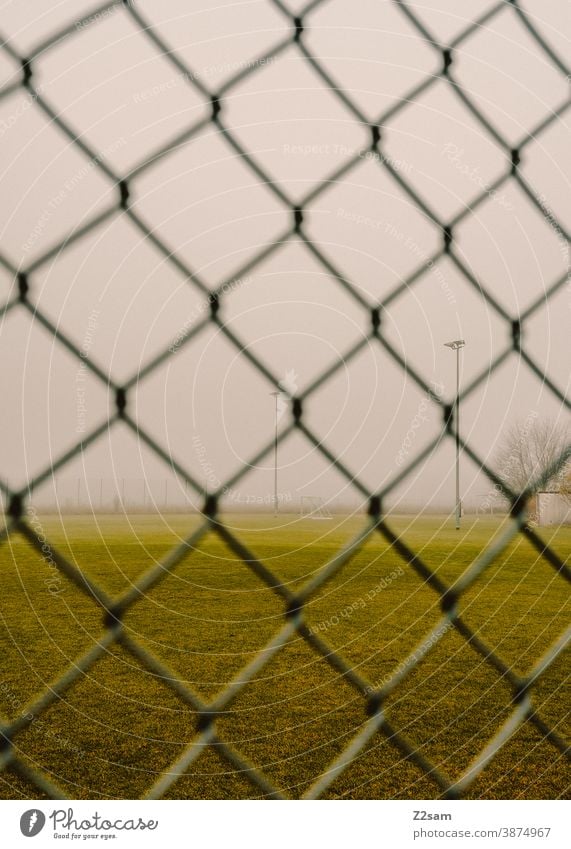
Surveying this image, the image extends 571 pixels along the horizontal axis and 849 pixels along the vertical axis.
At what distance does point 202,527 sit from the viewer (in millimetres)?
569

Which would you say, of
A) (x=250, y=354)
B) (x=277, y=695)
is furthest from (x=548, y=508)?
(x=277, y=695)

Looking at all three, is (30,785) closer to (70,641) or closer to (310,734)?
(310,734)

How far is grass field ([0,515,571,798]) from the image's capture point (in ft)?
6.73
